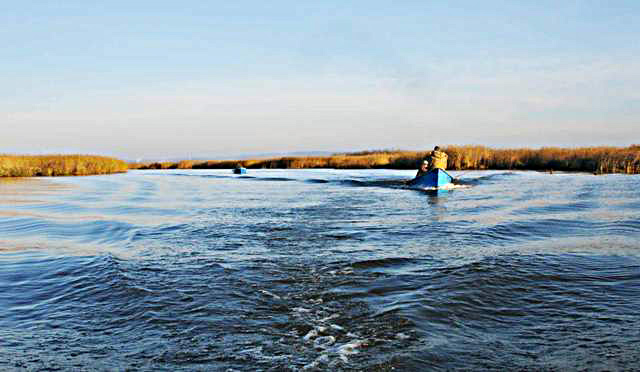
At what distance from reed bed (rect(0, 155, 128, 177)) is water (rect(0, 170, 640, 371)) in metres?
33.1

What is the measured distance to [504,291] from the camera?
7.04 meters

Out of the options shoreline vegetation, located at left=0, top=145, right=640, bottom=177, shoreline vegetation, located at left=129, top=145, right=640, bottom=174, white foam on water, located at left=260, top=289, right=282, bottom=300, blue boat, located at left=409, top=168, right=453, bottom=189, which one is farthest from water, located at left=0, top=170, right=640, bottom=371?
shoreline vegetation, located at left=0, top=145, right=640, bottom=177

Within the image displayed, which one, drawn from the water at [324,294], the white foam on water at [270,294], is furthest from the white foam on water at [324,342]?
the white foam on water at [270,294]

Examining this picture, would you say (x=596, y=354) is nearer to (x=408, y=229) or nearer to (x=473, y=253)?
(x=473, y=253)

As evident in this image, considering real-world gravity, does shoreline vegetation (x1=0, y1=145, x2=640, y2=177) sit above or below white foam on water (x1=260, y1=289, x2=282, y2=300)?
above

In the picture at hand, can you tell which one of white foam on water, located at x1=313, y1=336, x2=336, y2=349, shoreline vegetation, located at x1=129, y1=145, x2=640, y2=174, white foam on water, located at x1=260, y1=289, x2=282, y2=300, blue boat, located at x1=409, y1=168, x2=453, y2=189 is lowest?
white foam on water, located at x1=313, y1=336, x2=336, y2=349

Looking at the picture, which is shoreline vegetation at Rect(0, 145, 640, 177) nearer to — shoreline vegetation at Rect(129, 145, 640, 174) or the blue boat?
shoreline vegetation at Rect(129, 145, 640, 174)

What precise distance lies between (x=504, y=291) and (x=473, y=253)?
251cm

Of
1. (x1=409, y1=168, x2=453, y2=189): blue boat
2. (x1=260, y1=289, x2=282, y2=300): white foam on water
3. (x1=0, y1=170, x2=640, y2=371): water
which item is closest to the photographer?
(x1=0, y1=170, x2=640, y2=371): water

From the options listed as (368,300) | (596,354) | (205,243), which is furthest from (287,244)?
(596,354)

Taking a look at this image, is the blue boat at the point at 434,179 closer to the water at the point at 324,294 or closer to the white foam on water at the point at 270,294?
the water at the point at 324,294

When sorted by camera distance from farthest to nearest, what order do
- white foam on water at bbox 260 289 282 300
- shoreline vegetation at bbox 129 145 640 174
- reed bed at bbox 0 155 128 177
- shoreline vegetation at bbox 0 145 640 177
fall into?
reed bed at bbox 0 155 128 177
shoreline vegetation at bbox 0 145 640 177
shoreline vegetation at bbox 129 145 640 174
white foam on water at bbox 260 289 282 300

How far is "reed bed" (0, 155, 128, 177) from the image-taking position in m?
42.1

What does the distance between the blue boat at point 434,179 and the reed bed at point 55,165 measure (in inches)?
1416
